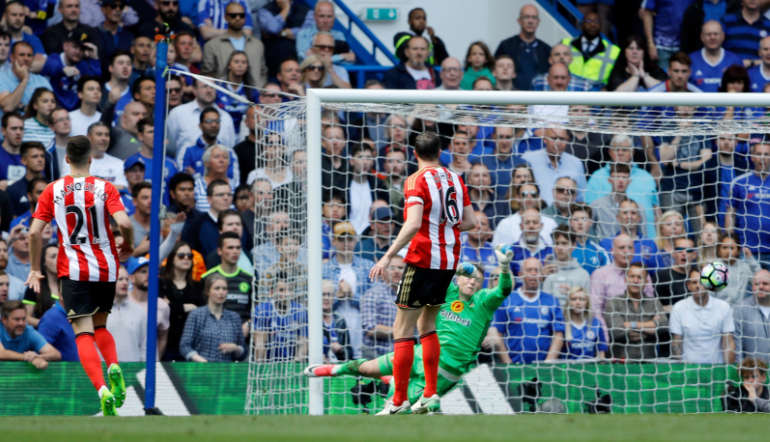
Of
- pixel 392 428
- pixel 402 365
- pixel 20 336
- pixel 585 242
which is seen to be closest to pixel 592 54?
pixel 585 242

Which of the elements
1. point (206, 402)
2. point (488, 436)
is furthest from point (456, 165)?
point (488, 436)

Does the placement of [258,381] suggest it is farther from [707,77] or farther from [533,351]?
[707,77]

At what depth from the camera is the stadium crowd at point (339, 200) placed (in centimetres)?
969

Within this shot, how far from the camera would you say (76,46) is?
38.1 ft

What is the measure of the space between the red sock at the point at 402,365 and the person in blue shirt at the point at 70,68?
230 inches

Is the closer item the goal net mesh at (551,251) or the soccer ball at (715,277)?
the soccer ball at (715,277)

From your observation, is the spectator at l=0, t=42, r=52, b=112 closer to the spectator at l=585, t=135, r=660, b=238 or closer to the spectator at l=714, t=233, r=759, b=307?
the spectator at l=585, t=135, r=660, b=238

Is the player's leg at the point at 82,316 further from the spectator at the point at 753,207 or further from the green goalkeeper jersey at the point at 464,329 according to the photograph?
the spectator at the point at 753,207

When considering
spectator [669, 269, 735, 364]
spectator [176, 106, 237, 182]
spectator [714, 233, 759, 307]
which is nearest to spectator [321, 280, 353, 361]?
spectator [176, 106, 237, 182]

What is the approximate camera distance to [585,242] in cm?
1027

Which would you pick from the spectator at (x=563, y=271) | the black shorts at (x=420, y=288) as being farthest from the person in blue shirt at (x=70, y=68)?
the black shorts at (x=420, y=288)

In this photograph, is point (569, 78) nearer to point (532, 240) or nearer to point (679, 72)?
point (679, 72)

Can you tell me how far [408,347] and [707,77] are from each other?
7.16 meters

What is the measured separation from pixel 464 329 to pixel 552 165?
118 inches
